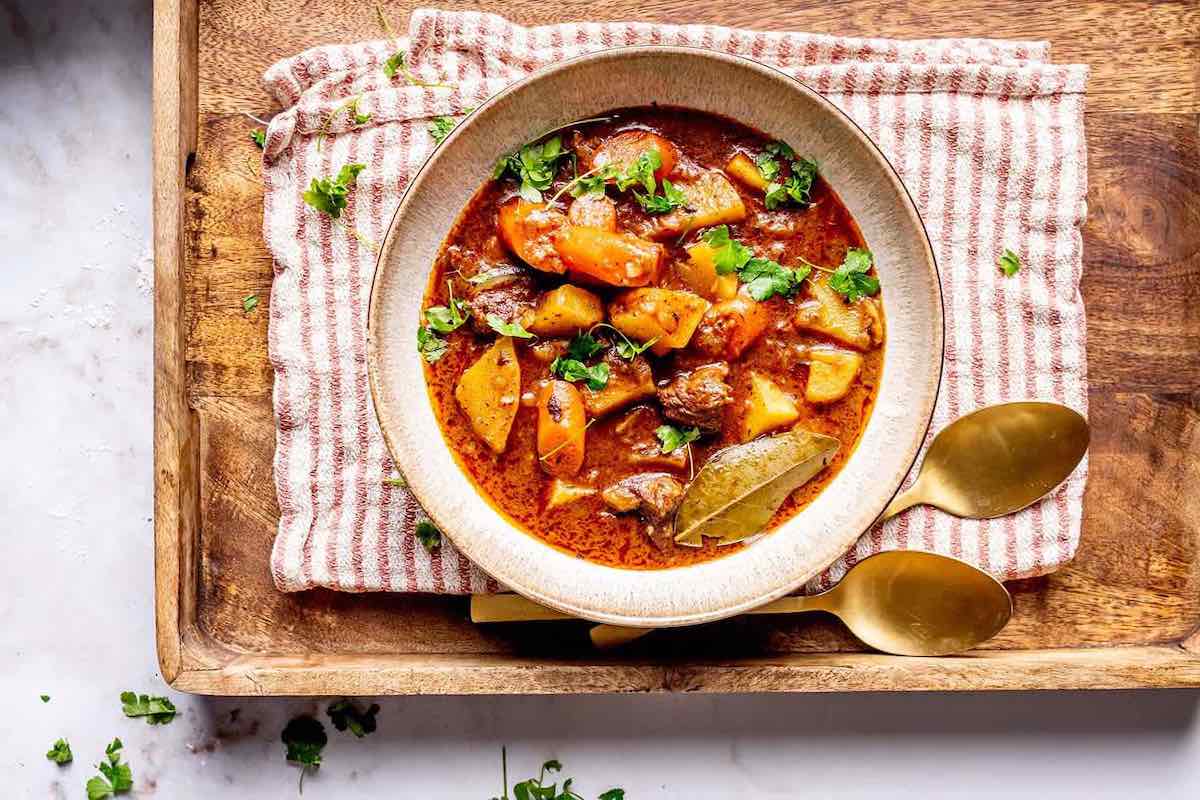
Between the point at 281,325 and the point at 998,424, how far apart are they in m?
2.26

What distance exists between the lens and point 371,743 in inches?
144

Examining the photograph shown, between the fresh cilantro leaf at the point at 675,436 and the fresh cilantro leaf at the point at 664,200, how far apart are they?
0.62m

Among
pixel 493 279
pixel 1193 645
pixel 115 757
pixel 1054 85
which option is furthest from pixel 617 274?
pixel 115 757

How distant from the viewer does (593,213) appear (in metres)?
2.89

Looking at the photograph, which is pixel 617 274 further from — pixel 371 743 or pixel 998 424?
pixel 371 743

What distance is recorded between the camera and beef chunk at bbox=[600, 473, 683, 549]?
117 inches

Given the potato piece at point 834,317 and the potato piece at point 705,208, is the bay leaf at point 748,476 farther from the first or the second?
the potato piece at point 705,208

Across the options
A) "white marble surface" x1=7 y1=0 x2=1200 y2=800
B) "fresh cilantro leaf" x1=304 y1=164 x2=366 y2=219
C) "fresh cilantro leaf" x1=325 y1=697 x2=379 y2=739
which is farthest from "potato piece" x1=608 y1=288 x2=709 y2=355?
"fresh cilantro leaf" x1=325 y1=697 x2=379 y2=739

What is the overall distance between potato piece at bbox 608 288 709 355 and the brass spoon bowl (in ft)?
2.99

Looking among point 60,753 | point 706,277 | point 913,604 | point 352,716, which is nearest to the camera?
point 706,277

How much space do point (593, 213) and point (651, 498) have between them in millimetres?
817

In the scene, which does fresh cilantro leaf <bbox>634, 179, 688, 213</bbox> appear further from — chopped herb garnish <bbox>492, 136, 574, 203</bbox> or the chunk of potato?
chopped herb garnish <bbox>492, 136, 574, 203</bbox>

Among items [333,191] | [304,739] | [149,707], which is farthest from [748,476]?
[149,707]

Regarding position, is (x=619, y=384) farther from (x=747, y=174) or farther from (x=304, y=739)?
(x=304, y=739)
